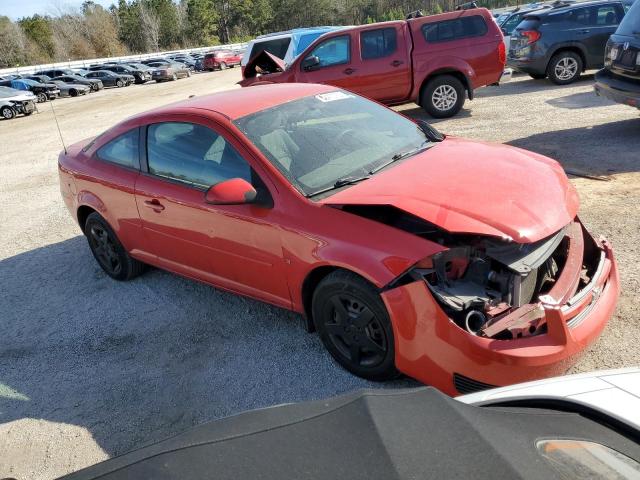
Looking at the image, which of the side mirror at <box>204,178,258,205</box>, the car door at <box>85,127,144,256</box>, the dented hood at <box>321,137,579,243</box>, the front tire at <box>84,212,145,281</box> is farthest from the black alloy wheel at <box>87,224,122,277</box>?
the dented hood at <box>321,137,579,243</box>

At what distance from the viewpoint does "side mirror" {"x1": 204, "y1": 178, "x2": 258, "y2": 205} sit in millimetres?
3289

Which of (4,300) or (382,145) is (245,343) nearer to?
(382,145)

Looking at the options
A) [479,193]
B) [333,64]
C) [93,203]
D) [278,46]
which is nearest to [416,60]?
[333,64]

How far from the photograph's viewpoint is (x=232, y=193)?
329 cm

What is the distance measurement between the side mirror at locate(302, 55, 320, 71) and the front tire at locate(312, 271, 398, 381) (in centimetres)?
803

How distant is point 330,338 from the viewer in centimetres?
329

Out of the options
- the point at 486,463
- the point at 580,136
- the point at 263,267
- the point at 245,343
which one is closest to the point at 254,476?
the point at 486,463

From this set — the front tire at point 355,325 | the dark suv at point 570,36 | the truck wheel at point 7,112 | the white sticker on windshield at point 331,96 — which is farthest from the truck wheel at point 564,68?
the truck wheel at point 7,112

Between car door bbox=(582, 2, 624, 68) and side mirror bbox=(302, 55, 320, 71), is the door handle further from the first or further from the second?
car door bbox=(582, 2, 624, 68)

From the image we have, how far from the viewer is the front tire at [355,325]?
9.71 feet

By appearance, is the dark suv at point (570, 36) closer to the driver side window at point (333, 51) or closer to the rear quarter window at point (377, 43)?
the rear quarter window at point (377, 43)

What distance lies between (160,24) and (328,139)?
88637 millimetres

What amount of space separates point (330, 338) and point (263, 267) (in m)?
0.66

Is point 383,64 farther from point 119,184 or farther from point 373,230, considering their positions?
point 373,230
